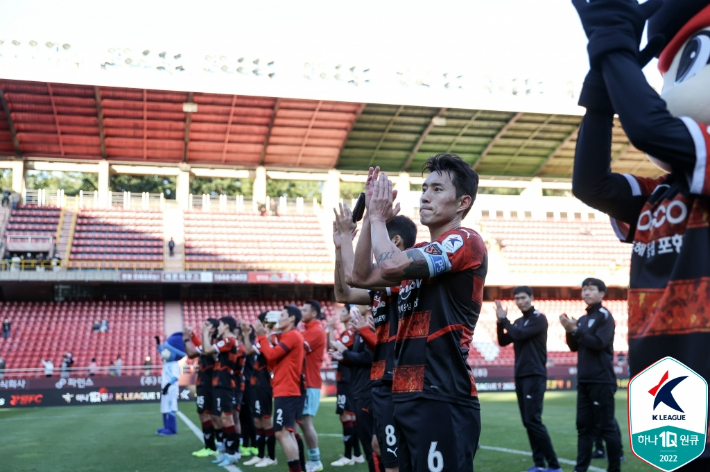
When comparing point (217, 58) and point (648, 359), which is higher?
point (217, 58)

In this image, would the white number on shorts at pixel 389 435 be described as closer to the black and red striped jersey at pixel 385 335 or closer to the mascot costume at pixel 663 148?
the black and red striped jersey at pixel 385 335

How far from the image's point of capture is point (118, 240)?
114 ft

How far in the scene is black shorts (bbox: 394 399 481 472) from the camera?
344 cm

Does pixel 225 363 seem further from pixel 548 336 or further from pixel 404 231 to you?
pixel 548 336

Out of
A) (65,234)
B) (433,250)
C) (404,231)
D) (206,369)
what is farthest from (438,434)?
(65,234)

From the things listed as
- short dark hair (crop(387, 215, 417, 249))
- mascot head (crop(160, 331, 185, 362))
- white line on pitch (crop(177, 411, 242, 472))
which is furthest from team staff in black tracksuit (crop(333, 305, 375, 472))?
mascot head (crop(160, 331, 185, 362))

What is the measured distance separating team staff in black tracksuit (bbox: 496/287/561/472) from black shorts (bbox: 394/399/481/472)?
5.51 meters

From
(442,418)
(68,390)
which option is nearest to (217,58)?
(68,390)

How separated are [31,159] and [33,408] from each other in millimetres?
15962

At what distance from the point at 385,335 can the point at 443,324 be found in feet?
6.03

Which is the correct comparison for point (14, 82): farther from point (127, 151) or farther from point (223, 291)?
point (223, 291)

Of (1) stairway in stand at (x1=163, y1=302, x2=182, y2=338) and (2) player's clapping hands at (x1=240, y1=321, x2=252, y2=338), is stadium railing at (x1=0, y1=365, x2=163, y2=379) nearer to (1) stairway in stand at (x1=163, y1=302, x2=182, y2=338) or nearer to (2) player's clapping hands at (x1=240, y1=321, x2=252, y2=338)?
(1) stairway in stand at (x1=163, y1=302, x2=182, y2=338)

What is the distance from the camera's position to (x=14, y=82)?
98.6ft

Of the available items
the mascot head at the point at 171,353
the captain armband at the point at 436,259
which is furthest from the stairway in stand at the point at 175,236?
the captain armband at the point at 436,259
